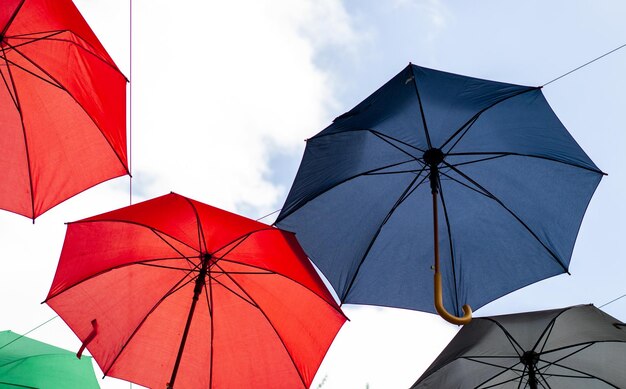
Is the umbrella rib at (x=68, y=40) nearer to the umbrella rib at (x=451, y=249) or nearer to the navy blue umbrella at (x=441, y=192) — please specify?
the navy blue umbrella at (x=441, y=192)

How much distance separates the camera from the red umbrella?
4.37 meters

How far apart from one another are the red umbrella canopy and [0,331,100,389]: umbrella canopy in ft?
5.45

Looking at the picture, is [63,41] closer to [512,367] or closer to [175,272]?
[175,272]

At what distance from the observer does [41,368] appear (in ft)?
17.5

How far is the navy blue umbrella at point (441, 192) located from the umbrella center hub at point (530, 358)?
52 centimetres

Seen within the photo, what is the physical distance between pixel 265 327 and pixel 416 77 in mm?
2268

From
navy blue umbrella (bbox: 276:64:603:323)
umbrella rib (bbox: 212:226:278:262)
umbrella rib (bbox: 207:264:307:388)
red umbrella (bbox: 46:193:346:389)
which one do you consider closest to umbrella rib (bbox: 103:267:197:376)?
red umbrella (bbox: 46:193:346:389)

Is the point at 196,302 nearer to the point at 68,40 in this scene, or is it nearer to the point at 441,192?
the point at 441,192

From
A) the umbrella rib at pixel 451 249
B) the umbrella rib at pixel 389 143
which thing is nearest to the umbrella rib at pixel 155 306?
the umbrella rib at pixel 389 143

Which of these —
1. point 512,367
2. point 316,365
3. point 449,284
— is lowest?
point 316,365

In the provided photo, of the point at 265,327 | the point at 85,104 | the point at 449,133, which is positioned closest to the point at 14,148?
the point at 85,104

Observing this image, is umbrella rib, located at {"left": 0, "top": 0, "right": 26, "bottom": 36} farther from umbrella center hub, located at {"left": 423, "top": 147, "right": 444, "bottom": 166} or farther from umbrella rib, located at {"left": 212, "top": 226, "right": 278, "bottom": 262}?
umbrella center hub, located at {"left": 423, "top": 147, "right": 444, "bottom": 166}

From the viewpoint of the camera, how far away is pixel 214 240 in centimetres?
432

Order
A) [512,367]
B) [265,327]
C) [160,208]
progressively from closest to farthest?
[160,208] → [265,327] → [512,367]
